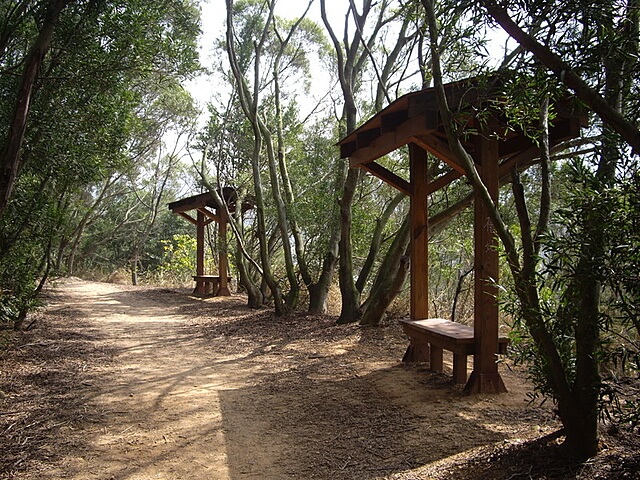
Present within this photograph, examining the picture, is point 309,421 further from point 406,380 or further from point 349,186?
point 349,186

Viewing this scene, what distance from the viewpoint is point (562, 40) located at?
2.40m

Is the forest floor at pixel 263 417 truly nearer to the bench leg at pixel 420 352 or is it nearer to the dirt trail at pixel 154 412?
the dirt trail at pixel 154 412

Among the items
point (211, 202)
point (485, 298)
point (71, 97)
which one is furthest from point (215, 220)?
point (485, 298)

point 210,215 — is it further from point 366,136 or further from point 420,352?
point 420,352

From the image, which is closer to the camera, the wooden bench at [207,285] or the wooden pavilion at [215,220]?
the wooden pavilion at [215,220]

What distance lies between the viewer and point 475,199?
4652mm

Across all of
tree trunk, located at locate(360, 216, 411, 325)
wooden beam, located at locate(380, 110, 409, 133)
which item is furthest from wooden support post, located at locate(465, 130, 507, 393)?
tree trunk, located at locate(360, 216, 411, 325)

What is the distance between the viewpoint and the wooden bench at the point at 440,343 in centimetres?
445

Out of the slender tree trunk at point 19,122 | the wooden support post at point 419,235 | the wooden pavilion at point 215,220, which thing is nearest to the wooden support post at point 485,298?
the wooden support post at point 419,235

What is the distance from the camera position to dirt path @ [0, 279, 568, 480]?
3.28 m

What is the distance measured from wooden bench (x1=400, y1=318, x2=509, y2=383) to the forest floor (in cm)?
15

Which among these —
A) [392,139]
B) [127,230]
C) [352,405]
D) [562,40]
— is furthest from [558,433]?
[127,230]

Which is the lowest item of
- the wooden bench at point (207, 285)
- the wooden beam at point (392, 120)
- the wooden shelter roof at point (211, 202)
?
the wooden bench at point (207, 285)

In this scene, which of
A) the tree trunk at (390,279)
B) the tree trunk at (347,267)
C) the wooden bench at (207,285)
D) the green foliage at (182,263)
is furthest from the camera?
the green foliage at (182,263)
